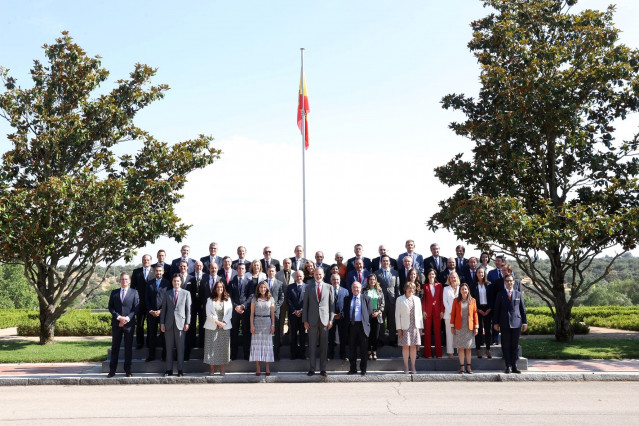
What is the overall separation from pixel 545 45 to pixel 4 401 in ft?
52.1

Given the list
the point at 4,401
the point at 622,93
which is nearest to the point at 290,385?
the point at 4,401

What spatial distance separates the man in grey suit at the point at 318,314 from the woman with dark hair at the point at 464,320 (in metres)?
2.59

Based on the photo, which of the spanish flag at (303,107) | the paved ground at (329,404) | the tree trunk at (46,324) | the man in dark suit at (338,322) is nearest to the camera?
the paved ground at (329,404)

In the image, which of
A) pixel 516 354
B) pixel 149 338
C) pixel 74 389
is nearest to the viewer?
pixel 74 389

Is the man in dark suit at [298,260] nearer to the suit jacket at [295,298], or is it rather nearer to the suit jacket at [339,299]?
the suit jacket at [295,298]

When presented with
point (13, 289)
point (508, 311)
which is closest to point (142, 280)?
point (508, 311)

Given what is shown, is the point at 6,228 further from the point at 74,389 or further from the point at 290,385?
the point at 290,385

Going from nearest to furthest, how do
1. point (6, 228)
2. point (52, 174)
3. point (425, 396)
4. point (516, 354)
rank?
point (425, 396), point (516, 354), point (6, 228), point (52, 174)

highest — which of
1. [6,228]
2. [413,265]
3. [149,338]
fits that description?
[6,228]

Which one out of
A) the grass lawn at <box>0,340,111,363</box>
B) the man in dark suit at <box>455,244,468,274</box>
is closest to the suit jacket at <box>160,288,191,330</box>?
the grass lawn at <box>0,340,111,363</box>

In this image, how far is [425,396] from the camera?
10258 mm

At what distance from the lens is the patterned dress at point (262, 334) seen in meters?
12.5

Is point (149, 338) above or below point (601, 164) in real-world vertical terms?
below

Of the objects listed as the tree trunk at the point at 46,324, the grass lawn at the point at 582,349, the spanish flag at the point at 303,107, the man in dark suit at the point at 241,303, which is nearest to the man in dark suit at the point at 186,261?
the man in dark suit at the point at 241,303
